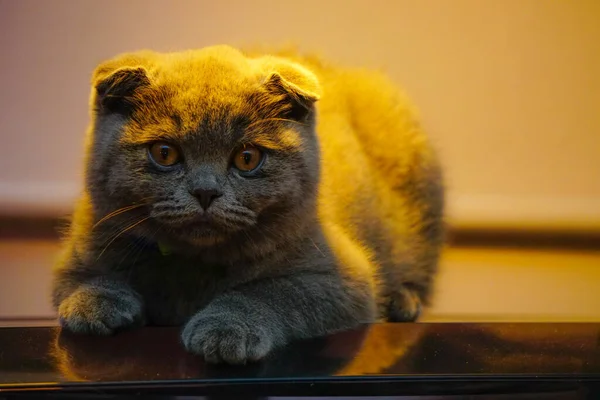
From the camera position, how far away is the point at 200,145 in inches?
34.9

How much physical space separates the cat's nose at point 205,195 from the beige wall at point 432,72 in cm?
78

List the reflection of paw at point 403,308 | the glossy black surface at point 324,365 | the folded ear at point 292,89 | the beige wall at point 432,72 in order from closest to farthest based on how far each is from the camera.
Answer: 1. the glossy black surface at point 324,365
2. the folded ear at point 292,89
3. the reflection of paw at point 403,308
4. the beige wall at point 432,72

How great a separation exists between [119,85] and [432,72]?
1016 mm

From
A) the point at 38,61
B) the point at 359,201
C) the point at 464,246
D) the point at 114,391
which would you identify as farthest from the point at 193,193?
the point at 464,246

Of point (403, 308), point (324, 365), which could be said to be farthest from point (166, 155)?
point (403, 308)

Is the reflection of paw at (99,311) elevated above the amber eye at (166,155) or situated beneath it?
situated beneath

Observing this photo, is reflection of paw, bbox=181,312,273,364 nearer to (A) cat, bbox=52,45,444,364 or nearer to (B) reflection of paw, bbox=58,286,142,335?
(A) cat, bbox=52,45,444,364

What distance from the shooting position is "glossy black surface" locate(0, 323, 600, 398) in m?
0.82

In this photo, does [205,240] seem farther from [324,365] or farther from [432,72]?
[432,72]

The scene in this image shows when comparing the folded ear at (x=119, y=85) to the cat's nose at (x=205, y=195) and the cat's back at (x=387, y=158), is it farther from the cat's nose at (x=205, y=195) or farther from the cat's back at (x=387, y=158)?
the cat's back at (x=387, y=158)

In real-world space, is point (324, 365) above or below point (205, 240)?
below

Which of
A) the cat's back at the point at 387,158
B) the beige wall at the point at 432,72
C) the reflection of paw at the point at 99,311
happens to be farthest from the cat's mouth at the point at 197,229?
the beige wall at the point at 432,72

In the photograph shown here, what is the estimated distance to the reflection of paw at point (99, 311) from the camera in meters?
0.96

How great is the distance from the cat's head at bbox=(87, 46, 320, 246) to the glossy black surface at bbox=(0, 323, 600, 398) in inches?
6.2
